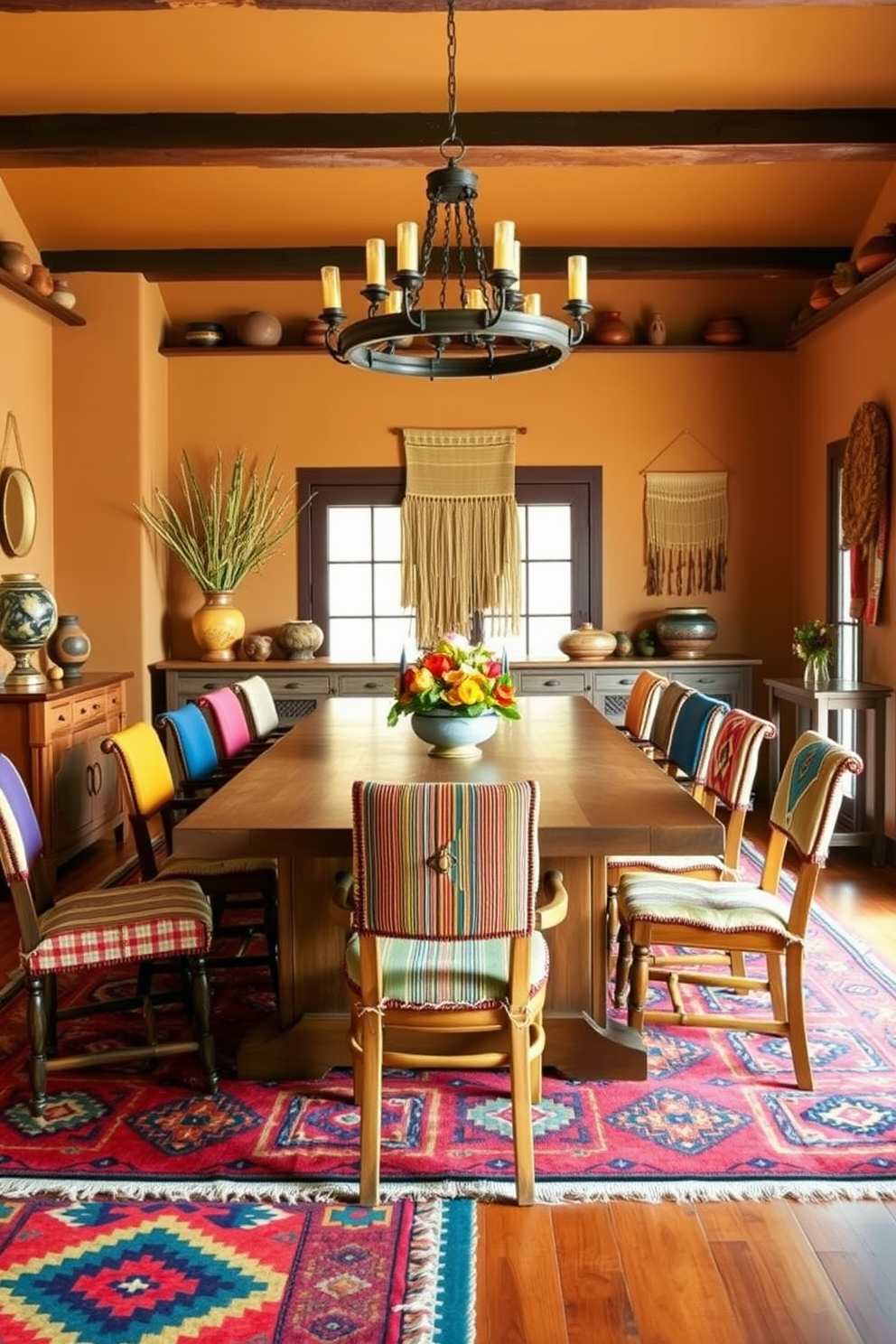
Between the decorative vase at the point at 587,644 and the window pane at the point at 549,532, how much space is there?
65 cm

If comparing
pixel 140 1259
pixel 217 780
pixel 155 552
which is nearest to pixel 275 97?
pixel 155 552

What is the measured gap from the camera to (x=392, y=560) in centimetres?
752

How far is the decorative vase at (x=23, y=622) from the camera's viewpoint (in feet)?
17.5

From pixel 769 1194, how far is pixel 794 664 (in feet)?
17.2

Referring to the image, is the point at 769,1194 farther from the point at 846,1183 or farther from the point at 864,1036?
the point at 864,1036

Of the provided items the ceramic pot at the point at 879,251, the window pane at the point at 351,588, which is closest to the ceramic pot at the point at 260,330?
the window pane at the point at 351,588

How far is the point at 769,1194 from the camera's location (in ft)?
8.47

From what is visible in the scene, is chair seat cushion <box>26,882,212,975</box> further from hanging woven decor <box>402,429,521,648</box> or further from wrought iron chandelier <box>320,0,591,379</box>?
hanging woven decor <box>402,429,521,648</box>

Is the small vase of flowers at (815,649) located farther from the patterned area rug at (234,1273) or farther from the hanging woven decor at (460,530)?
the patterned area rug at (234,1273)

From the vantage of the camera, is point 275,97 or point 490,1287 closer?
point 490,1287

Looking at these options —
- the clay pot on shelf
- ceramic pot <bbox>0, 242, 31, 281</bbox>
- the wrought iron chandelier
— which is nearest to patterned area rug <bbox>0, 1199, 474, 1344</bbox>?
the wrought iron chandelier

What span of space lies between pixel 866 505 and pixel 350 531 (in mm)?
3141

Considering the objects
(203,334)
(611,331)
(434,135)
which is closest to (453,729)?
(434,135)

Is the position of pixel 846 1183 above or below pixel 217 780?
below
